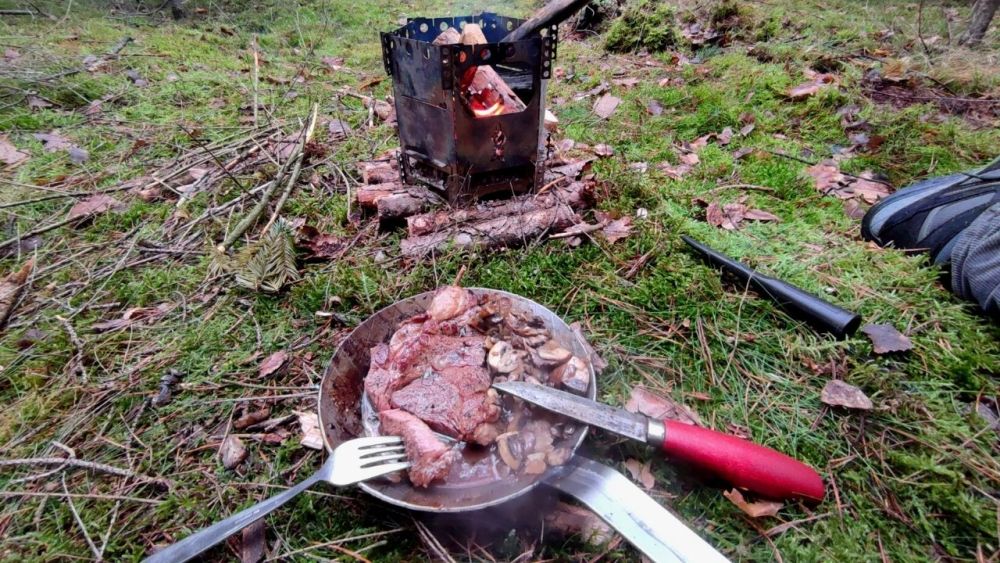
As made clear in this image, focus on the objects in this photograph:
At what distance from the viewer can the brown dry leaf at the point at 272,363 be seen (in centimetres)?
218

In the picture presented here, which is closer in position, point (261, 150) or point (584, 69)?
point (261, 150)

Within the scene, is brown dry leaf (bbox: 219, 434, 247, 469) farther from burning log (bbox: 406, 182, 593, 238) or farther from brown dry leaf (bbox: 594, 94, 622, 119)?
brown dry leaf (bbox: 594, 94, 622, 119)

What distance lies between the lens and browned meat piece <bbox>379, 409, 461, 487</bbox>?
152 centimetres

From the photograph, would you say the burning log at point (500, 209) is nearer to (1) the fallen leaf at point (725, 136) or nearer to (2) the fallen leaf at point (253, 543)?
(2) the fallen leaf at point (253, 543)

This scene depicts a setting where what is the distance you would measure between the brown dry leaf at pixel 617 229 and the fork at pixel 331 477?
195cm

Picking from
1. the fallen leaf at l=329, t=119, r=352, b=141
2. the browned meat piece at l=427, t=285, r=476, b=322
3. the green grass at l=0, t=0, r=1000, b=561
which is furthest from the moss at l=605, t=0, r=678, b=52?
the browned meat piece at l=427, t=285, r=476, b=322

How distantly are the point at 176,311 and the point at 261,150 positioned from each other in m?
2.13

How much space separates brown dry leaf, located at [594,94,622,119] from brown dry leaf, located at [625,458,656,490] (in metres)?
4.06

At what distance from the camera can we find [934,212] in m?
2.56

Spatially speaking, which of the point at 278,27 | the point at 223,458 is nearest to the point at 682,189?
the point at 223,458

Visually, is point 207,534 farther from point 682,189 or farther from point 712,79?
point 712,79

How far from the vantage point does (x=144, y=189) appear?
3.65m

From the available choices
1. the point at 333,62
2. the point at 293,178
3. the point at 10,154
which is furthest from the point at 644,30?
the point at 10,154

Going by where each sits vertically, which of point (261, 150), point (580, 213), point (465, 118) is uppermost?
point (465, 118)
